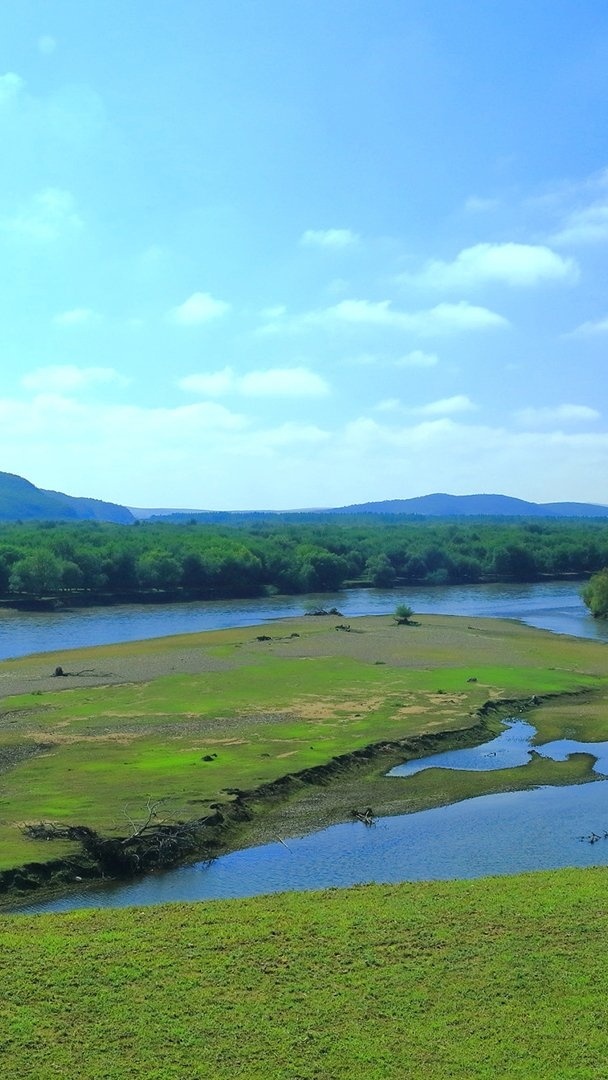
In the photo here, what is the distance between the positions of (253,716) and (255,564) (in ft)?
286

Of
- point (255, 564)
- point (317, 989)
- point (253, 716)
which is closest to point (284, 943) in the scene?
point (317, 989)

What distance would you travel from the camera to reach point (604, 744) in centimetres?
4462

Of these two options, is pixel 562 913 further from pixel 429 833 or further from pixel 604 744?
pixel 604 744

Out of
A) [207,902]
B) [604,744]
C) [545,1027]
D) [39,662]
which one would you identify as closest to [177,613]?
[39,662]

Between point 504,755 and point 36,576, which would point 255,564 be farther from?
point 504,755

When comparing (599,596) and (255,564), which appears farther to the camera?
(255,564)

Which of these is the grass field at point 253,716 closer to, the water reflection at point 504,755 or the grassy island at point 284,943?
the grassy island at point 284,943

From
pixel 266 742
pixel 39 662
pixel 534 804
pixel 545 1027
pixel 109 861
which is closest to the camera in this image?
pixel 545 1027

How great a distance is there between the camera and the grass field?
3419 cm

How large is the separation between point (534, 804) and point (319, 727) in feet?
41.6

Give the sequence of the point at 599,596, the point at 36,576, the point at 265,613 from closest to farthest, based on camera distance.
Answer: the point at 599,596 → the point at 265,613 → the point at 36,576

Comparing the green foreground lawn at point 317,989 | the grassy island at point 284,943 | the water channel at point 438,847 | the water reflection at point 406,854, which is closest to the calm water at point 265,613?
the grassy island at point 284,943

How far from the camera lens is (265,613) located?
10906 centimetres

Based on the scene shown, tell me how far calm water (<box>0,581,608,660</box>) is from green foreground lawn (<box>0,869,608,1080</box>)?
55228mm
